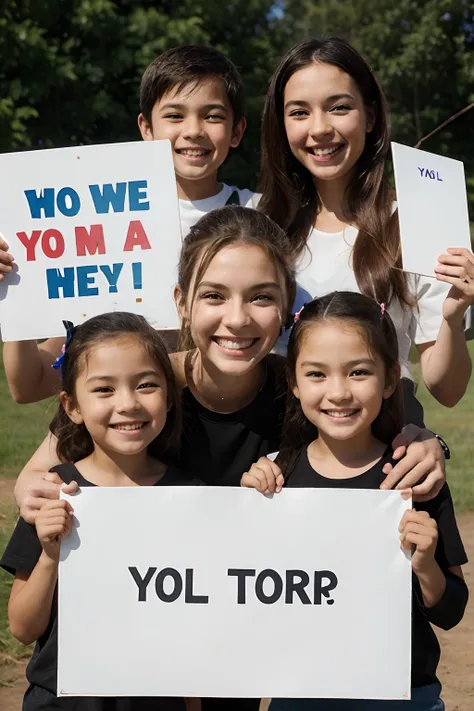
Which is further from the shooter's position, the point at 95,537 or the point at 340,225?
the point at 340,225

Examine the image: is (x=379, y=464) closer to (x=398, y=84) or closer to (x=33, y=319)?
(x=33, y=319)

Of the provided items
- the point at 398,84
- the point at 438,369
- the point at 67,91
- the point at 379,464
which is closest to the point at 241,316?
the point at 379,464

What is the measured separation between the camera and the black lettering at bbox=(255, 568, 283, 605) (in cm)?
262

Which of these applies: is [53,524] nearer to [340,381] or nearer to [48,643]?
[48,643]

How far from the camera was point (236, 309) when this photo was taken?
109 inches

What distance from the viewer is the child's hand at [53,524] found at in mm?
2576

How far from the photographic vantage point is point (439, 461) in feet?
8.90

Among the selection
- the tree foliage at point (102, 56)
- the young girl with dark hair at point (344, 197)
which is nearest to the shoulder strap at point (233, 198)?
the young girl with dark hair at point (344, 197)

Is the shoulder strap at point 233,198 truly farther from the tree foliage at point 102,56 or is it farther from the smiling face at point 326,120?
the tree foliage at point 102,56

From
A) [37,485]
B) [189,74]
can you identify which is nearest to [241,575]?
[37,485]

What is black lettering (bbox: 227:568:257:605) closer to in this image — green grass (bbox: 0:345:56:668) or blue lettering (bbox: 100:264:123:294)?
blue lettering (bbox: 100:264:123:294)

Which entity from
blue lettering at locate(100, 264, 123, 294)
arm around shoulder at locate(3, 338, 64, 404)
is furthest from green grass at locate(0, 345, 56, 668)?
blue lettering at locate(100, 264, 123, 294)

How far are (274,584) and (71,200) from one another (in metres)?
1.20

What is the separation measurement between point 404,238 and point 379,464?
0.62m
